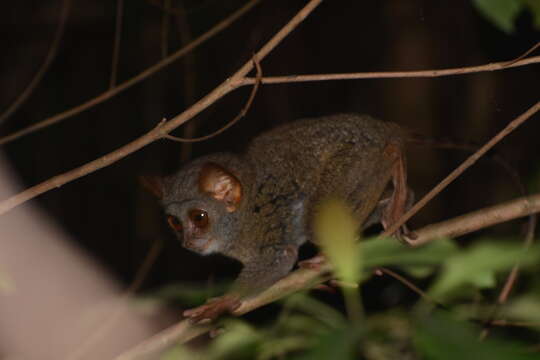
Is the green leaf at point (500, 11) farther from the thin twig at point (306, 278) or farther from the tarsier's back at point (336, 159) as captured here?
the tarsier's back at point (336, 159)

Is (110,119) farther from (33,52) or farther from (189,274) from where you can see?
(189,274)

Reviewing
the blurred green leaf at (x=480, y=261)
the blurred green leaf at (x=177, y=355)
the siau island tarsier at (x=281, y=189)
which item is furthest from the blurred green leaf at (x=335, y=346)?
the siau island tarsier at (x=281, y=189)

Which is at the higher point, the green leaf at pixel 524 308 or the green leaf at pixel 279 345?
the green leaf at pixel 279 345

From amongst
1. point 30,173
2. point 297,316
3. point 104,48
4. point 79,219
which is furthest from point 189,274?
point 297,316

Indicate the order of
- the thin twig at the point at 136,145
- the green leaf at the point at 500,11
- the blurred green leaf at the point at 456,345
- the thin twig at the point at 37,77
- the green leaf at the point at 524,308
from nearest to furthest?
1. the blurred green leaf at the point at 456,345
2. the green leaf at the point at 500,11
3. the thin twig at the point at 136,145
4. the green leaf at the point at 524,308
5. the thin twig at the point at 37,77

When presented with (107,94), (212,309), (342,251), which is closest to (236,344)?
(212,309)

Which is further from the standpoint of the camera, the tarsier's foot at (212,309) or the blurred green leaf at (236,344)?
the tarsier's foot at (212,309)

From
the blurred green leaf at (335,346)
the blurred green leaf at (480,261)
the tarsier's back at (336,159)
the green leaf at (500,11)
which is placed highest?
the tarsier's back at (336,159)

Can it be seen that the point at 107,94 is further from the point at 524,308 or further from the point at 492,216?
the point at 524,308
